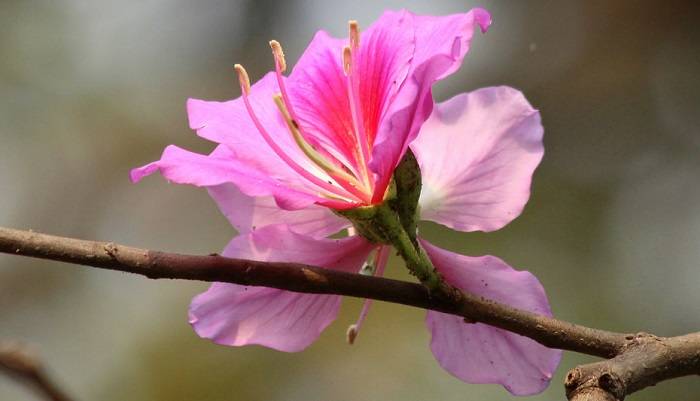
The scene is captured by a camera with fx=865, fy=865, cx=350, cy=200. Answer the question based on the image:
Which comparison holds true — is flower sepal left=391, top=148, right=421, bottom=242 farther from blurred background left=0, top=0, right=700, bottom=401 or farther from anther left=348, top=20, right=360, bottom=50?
blurred background left=0, top=0, right=700, bottom=401

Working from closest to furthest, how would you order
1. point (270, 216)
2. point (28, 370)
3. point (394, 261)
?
point (28, 370), point (270, 216), point (394, 261)

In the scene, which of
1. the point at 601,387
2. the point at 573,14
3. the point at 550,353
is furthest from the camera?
the point at 573,14

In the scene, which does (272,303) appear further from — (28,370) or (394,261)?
(394,261)

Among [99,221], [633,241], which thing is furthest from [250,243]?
[633,241]

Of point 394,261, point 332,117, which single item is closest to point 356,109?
point 332,117

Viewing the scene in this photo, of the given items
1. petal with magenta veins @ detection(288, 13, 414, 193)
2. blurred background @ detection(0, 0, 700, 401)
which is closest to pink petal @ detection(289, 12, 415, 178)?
petal with magenta veins @ detection(288, 13, 414, 193)

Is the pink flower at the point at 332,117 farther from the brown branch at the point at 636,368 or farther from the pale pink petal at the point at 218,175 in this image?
the brown branch at the point at 636,368

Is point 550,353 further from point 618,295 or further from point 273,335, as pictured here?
point 618,295
